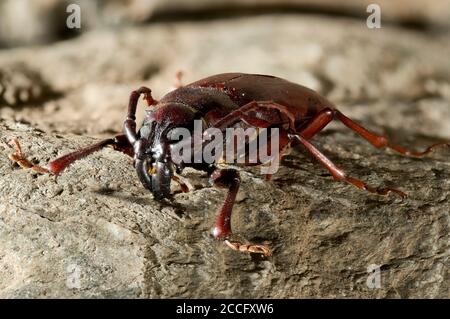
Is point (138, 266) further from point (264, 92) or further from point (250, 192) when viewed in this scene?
point (264, 92)

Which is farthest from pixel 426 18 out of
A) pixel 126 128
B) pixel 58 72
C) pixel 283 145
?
pixel 126 128

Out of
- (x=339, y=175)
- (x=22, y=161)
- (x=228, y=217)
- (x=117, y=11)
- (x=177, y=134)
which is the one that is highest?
(x=117, y=11)

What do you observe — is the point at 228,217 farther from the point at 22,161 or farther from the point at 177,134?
the point at 22,161

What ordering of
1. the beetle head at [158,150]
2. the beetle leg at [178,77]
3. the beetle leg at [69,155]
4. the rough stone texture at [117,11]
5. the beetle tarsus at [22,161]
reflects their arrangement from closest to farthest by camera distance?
the beetle head at [158,150], the beetle leg at [69,155], the beetle tarsus at [22,161], the beetle leg at [178,77], the rough stone texture at [117,11]

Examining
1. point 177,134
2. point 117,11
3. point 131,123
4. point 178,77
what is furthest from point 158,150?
point 117,11

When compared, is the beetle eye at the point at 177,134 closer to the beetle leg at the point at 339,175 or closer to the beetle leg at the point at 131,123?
the beetle leg at the point at 131,123

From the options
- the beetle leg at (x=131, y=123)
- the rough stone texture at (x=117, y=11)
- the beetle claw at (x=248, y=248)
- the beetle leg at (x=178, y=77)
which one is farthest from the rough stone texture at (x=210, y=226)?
the rough stone texture at (x=117, y=11)
